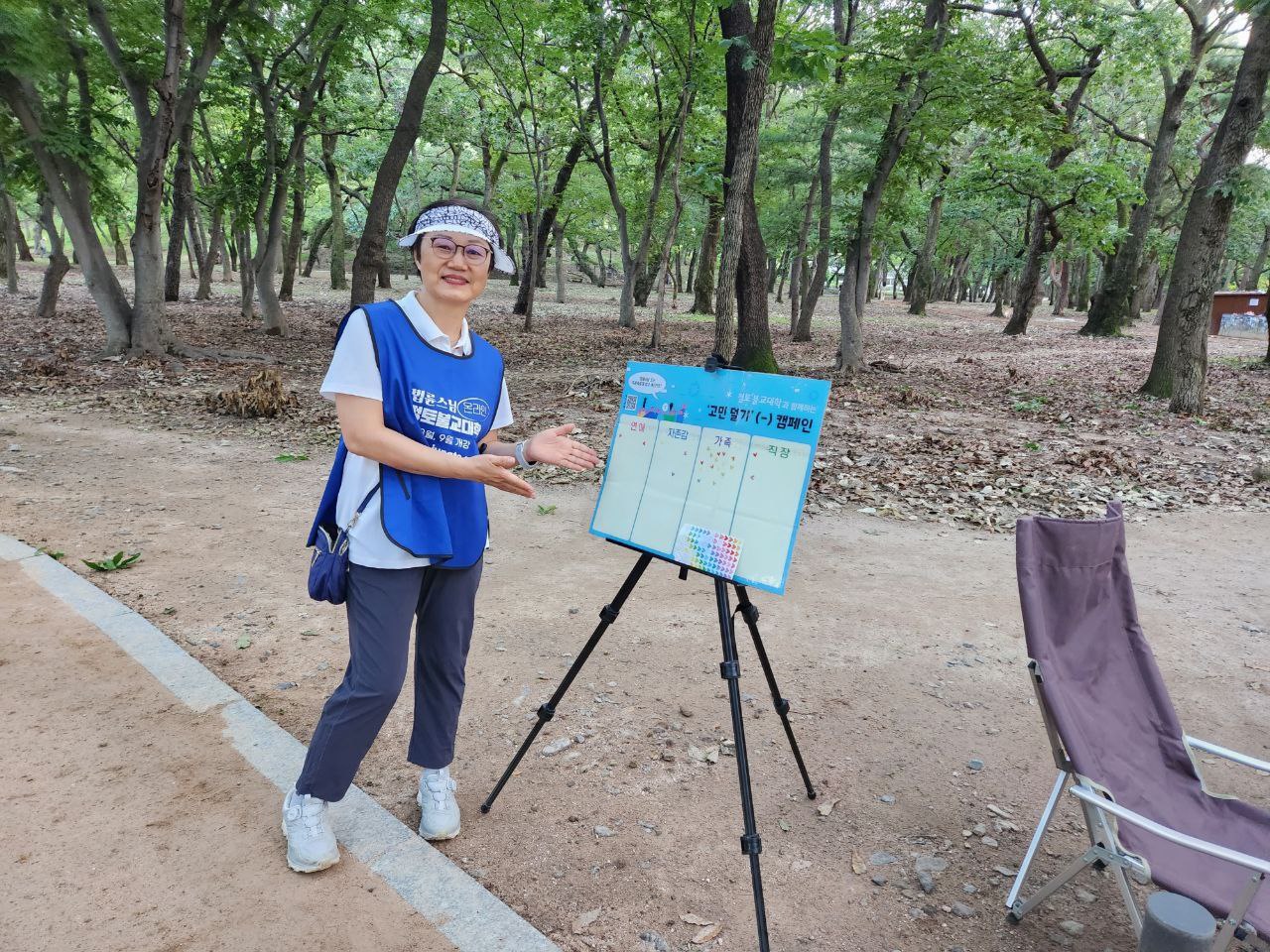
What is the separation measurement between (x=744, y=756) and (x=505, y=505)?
15.0 ft

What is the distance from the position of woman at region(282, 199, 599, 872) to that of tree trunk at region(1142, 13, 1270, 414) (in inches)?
434

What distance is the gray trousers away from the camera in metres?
2.26

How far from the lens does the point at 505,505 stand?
6.57m

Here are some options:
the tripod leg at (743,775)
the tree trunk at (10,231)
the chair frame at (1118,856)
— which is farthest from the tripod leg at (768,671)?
the tree trunk at (10,231)

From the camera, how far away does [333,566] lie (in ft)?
7.46

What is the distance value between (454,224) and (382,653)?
1.30 meters

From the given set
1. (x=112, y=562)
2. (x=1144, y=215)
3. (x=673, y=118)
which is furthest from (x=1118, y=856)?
(x=1144, y=215)

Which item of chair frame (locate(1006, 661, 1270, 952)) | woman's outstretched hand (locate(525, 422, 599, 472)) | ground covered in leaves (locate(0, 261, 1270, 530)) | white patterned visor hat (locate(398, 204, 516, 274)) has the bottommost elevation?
chair frame (locate(1006, 661, 1270, 952))

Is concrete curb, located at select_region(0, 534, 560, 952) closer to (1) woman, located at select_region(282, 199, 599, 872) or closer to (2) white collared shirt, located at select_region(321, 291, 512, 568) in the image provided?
(1) woman, located at select_region(282, 199, 599, 872)

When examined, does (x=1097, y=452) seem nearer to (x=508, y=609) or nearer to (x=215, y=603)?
(x=508, y=609)

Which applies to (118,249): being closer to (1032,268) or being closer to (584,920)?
(1032,268)

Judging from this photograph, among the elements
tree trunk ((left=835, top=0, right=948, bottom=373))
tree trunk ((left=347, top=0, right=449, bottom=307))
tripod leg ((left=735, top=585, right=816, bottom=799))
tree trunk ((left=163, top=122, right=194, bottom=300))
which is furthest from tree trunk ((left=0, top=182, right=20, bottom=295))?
tripod leg ((left=735, top=585, right=816, bottom=799))

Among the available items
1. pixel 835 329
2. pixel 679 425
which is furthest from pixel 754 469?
pixel 835 329

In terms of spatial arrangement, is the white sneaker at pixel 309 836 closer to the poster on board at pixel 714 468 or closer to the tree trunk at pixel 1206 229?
the poster on board at pixel 714 468
